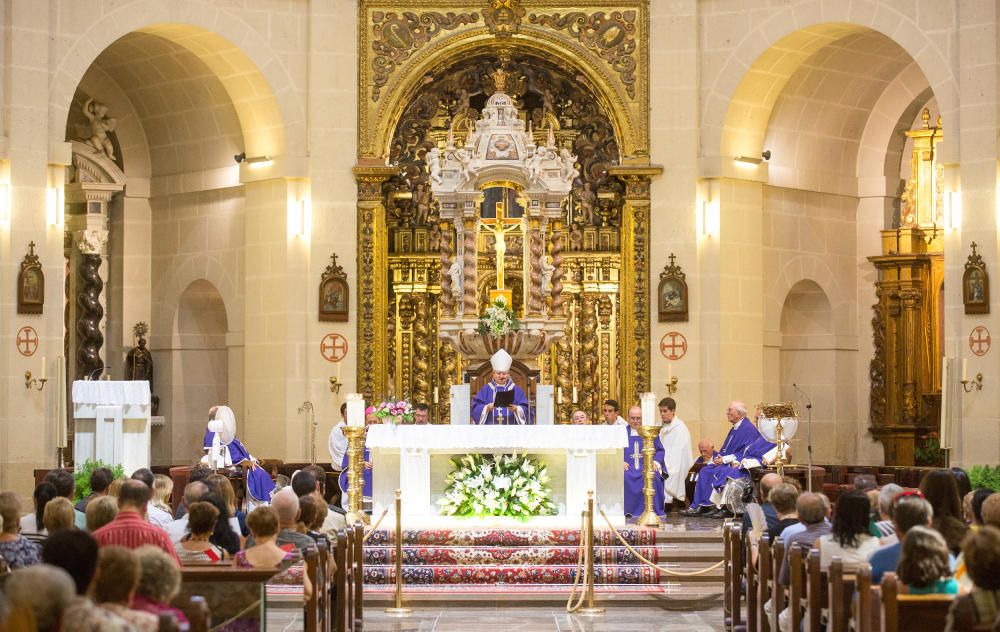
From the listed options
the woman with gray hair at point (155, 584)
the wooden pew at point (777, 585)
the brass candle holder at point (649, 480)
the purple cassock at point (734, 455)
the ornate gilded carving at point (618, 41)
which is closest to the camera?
the woman with gray hair at point (155, 584)

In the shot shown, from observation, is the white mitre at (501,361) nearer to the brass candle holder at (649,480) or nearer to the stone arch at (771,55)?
the brass candle holder at (649,480)

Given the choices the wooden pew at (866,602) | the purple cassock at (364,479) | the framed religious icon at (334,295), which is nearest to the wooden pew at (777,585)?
the wooden pew at (866,602)

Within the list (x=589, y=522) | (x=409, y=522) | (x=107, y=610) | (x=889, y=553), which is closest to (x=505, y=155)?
(x=409, y=522)

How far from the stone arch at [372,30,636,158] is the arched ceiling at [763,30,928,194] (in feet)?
6.82

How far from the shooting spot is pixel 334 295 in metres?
19.9

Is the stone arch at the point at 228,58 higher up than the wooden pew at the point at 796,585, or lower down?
higher up

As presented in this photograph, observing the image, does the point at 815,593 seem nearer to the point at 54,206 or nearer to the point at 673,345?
the point at 673,345

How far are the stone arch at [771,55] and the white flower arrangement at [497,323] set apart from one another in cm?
429

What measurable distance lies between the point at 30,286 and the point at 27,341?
0.65 metres

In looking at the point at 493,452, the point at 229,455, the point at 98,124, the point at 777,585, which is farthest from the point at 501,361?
the point at 98,124

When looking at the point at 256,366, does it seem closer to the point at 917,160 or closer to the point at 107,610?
the point at 917,160

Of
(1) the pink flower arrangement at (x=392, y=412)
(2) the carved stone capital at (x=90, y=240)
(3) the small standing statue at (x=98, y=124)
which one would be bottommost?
(1) the pink flower arrangement at (x=392, y=412)

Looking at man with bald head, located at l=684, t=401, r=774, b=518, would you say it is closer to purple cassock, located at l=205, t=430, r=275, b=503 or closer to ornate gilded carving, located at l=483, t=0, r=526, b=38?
purple cassock, located at l=205, t=430, r=275, b=503

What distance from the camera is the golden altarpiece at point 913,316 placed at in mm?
Result: 21125
